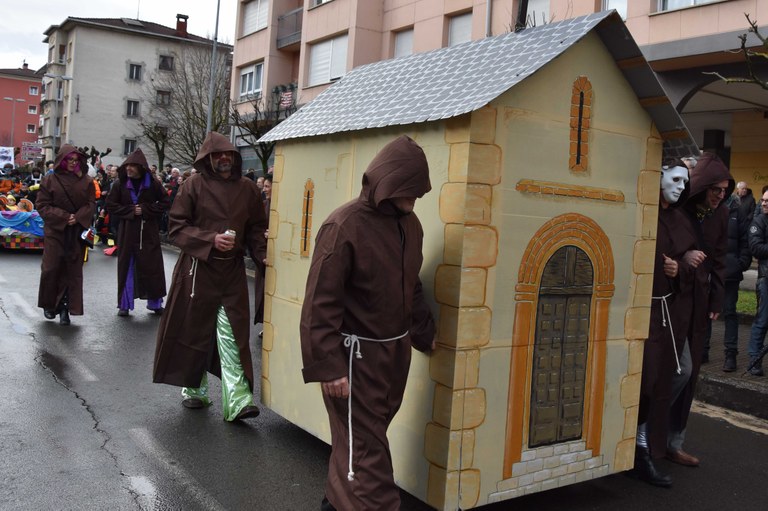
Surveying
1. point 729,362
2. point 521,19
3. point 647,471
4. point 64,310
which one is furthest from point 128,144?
point 647,471

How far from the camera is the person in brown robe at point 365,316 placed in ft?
11.7

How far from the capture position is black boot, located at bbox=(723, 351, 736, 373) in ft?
25.8

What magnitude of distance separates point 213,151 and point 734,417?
4.84 metres

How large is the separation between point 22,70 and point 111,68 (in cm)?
5271

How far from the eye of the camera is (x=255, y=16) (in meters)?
33.5

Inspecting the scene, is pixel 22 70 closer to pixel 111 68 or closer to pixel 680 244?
pixel 111 68

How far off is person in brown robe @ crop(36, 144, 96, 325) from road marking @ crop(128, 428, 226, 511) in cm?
432

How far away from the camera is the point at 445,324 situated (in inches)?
156

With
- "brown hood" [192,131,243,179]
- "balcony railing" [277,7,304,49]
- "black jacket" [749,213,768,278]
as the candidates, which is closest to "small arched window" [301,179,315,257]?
"brown hood" [192,131,243,179]

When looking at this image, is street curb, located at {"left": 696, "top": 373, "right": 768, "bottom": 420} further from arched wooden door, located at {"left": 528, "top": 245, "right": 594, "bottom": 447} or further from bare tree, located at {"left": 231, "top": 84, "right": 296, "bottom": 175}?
bare tree, located at {"left": 231, "top": 84, "right": 296, "bottom": 175}

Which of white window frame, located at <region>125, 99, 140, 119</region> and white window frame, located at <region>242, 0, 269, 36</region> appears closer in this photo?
white window frame, located at <region>242, 0, 269, 36</region>

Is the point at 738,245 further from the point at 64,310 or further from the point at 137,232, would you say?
the point at 64,310

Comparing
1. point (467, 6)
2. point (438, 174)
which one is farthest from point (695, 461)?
point (467, 6)

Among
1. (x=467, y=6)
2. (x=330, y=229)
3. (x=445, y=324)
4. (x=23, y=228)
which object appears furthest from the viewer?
(x=467, y=6)
